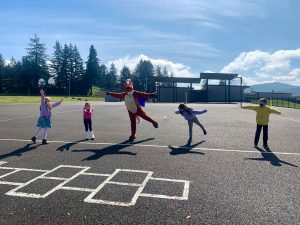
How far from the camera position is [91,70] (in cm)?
10438

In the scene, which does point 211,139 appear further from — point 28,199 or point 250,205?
point 28,199

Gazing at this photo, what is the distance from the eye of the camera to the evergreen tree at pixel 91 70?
103 meters

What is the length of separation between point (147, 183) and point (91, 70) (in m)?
101

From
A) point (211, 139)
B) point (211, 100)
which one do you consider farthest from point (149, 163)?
point (211, 100)

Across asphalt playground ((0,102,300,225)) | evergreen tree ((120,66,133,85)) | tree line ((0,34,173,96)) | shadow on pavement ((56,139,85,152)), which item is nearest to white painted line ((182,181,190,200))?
asphalt playground ((0,102,300,225))

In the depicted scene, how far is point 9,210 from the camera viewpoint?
→ 4.81 meters

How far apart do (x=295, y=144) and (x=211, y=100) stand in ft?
195

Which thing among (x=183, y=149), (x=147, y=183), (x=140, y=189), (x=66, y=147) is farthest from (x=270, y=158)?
(x=66, y=147)

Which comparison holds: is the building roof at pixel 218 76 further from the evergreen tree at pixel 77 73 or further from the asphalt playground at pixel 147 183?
the asphalt playground at pixel 147 183

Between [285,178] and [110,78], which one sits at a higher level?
[110,78]

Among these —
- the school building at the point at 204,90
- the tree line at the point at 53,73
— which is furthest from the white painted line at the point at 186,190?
the tree line at the point at 53,73

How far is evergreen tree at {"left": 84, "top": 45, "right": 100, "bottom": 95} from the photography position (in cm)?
10294

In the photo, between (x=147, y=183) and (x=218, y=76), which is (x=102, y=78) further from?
(x=147, y=183)

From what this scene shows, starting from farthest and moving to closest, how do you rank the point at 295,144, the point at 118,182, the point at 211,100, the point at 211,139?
the point at 211,100 < the point at 211,139 < the point at 295,144 < the point at 118,182
